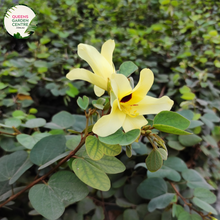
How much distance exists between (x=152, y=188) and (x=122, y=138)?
36cm

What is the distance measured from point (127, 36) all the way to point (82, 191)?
116cm

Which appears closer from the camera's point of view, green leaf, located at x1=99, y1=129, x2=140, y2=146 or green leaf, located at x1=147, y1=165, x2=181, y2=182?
green leaf, located at x1=99, y1=129, x2=140, y2=146

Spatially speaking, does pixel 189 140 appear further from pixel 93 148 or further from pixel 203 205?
pixel 93 148

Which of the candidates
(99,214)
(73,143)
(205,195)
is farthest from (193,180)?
(73,143)

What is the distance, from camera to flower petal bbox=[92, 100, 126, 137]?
333 millimetres

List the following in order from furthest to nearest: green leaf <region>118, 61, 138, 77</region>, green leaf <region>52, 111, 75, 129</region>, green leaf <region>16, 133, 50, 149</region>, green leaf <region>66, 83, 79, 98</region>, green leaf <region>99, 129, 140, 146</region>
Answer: green leaf <region>66, 83, 79, 98</region>
green leaf <region>52, 111, 75, 129</region>
green leaf <region>16, 133, 50, 149</region>
green leaf <region>118, 61, 138, 77</region>
green leaf <region>99, 129, 140, 146</region>

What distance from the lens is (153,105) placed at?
392mm

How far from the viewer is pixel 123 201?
668mm

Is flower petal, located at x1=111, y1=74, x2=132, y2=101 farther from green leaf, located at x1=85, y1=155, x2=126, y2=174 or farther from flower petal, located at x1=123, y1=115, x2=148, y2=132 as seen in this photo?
green leaf, located at x1=85, y1=155, x2=126, y2=174

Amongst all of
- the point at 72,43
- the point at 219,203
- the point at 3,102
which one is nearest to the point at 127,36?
the point at 72,43

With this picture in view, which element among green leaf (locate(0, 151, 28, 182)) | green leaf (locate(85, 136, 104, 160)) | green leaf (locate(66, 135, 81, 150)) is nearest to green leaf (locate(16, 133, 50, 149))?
green leaf (locate(0, 151, 28, 182))

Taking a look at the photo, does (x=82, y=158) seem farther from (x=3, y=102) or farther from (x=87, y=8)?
(x=87, y=8)

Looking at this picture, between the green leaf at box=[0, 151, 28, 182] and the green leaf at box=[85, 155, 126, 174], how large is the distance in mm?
239

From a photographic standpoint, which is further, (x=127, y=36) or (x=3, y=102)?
(x=127, y=36)
